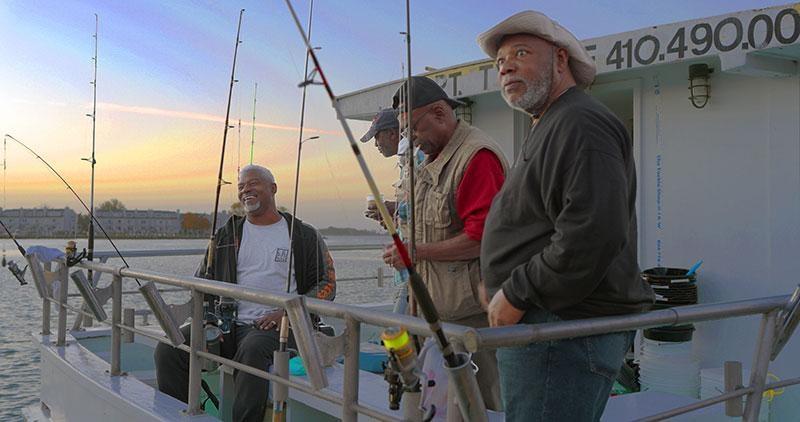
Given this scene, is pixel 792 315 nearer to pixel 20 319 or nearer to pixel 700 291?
pixel 700 291

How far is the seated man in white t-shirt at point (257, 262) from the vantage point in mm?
3922

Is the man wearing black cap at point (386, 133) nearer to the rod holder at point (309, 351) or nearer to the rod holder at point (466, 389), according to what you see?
the rod holder at point (309, 351)

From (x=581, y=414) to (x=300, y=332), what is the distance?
87 cm

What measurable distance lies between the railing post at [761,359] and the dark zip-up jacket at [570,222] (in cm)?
78

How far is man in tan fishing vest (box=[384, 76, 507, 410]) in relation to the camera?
2500mm

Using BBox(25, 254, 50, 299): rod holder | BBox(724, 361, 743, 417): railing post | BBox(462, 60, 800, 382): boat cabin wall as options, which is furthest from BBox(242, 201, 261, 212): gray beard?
BBox(462, 60, 800, 382): boat cabin wall

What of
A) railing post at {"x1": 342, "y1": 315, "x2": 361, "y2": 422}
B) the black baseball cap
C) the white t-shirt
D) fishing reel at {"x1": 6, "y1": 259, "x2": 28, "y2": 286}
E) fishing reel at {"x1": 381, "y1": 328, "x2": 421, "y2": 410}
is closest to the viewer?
fishing reel at {"x1": 381, "y1": 328, "x2": 421, "y2": 410}

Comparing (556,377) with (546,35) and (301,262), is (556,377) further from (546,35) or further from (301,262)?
(301,262)

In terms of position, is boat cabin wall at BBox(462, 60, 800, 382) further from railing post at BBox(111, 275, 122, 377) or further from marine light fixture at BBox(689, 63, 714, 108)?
railing post at BBox(111, 275, 122, 377)

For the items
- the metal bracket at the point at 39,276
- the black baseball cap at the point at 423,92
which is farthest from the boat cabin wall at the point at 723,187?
the metal bracket at the point at 39,276

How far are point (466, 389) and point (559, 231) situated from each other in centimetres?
39

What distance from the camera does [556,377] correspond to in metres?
1.66

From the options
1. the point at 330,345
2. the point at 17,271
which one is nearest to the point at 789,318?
the point at 330,345

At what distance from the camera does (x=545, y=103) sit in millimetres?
1796
